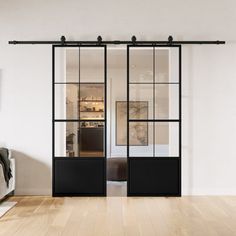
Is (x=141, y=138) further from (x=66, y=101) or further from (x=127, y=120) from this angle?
(x=66, y=101)

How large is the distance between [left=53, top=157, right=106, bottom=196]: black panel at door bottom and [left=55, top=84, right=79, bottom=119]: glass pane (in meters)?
0.69

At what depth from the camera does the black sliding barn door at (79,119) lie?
5.46m

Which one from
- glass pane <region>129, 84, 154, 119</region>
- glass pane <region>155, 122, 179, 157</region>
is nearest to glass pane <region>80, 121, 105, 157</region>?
glass pane <region>129, 84, 154, 119</region>

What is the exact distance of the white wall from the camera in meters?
5.52

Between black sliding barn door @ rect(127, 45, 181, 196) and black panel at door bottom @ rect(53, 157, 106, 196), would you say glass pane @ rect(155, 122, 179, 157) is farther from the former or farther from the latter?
black panel at door bottom @ rect(53, 157, 106, 196)

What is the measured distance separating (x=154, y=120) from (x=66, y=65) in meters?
1.57

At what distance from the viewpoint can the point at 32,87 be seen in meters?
5.52

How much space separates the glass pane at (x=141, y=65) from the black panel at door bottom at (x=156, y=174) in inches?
47.6

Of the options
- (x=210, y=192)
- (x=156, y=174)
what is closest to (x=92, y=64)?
(x=156, y=174)

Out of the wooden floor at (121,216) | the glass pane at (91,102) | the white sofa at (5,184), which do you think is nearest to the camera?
the wooden floor at (121,216)

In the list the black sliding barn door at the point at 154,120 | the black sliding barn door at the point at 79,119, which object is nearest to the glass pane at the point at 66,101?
the black sliding barn door at the point at 79,119

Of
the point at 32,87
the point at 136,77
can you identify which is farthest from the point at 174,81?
the point at 32,87

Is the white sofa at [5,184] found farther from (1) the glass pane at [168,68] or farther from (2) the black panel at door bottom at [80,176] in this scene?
(1) the glass pane at [168,68]

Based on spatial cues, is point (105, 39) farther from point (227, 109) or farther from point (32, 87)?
point (227, 109)
